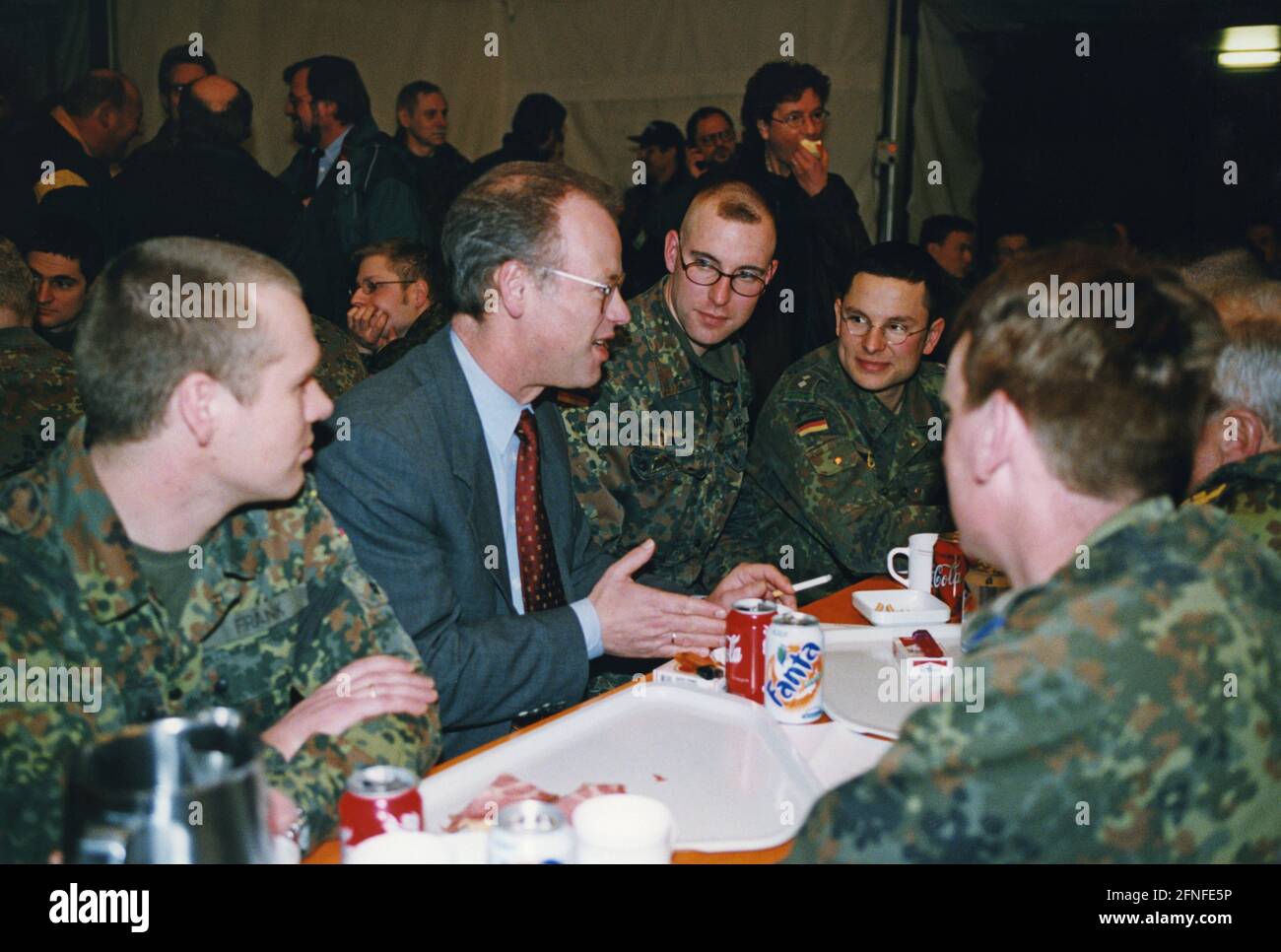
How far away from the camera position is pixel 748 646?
1.88m

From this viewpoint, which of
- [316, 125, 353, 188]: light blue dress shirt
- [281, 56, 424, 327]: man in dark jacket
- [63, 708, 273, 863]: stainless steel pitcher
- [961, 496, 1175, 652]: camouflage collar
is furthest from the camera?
[316, 125, 353, 188]: light blue dress shirt

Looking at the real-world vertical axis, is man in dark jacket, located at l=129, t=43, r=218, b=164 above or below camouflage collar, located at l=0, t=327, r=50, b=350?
above

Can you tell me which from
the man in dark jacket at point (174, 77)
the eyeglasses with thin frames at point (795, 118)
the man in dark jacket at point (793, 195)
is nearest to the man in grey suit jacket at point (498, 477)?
the man in dark jacket at point (793, 195)

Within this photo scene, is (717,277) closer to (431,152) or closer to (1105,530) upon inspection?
(1105,530)

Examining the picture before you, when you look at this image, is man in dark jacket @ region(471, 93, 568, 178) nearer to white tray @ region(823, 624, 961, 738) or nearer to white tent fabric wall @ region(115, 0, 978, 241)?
white tent fabric wall @ region(115, 0, 978, 241)

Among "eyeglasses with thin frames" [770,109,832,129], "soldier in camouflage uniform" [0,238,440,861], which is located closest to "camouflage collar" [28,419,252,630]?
"soldier in camouflage uniform" [0,238,440,861]

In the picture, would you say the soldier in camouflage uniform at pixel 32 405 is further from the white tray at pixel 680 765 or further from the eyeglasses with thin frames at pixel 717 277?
the white tray at pixel 680 765

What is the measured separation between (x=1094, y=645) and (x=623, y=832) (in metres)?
0.52

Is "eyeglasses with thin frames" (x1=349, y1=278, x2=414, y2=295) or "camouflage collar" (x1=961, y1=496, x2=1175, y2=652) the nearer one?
"camouflage collar" (x1=961, y1=496, x2=1175, y2=652)

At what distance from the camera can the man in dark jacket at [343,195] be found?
4832mm

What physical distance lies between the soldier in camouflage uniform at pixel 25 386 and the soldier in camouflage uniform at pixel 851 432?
1830 millimetres

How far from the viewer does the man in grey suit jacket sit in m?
2.08

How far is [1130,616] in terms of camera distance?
1.08 metres

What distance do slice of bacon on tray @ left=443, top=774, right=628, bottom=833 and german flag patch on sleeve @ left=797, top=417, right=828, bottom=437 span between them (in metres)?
1.67
